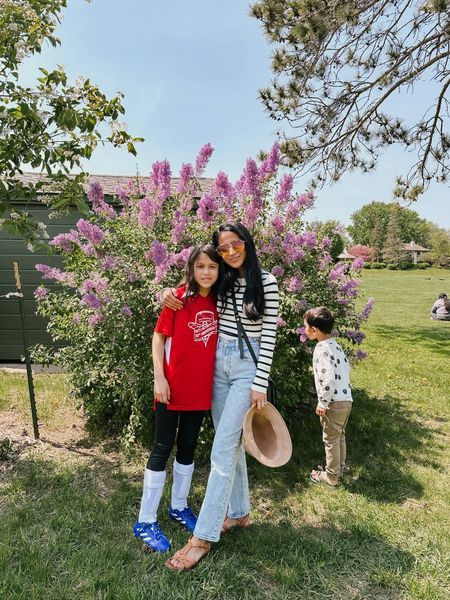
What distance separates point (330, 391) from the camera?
314cm

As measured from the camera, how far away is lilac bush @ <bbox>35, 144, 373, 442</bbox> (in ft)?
11.2

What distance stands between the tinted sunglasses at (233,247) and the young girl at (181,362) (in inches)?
2.0

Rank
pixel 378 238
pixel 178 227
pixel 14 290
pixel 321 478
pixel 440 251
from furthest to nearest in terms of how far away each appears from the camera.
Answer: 1. pixel 378 238
2. pixel 440 251
3. pixel 14 290
4. pixel 178 227
5. pixel 321 478

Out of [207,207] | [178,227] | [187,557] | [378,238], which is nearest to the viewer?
[187,557]

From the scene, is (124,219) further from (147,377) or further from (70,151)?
(147,377)

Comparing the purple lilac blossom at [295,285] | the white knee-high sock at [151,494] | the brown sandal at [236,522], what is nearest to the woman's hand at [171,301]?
the white knee-high sock at [151,494]

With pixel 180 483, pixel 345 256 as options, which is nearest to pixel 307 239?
pixel 180 483

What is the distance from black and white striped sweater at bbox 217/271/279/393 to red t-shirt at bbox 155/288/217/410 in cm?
9

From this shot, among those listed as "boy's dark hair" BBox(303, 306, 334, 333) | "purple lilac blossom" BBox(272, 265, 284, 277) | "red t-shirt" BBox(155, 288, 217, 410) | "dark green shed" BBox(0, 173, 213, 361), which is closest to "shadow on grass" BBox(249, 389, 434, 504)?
"boy's dark hair" BBox(303, 306, 334, 333)

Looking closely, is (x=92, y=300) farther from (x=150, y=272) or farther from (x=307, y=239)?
(x=307, y=239)

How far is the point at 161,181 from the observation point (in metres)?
3.62

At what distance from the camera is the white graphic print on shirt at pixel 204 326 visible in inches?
93.9

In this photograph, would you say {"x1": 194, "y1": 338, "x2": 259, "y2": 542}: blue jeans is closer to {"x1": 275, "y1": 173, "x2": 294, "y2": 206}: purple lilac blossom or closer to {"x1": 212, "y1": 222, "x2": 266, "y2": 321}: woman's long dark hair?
{"x1": 212, "y1": 222, "x2": 266, "y2": 321}: woman's long dark hair

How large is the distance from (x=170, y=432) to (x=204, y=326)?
24.8 inches
